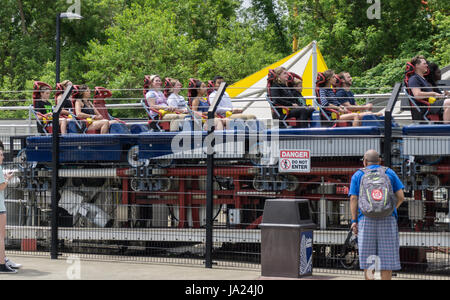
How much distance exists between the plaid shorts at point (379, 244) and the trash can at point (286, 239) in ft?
4.22

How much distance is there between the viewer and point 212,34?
42250mm

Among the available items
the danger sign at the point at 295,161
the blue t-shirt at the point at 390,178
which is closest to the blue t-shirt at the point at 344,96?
the danger sign at the point at 295,161

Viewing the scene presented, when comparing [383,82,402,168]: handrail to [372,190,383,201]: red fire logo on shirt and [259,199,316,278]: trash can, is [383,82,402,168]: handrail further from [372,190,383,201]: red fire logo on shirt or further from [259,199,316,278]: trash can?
[372,190,383,201]: red fire logo on shirt

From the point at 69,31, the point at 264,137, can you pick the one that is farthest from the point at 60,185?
the point at 69,31

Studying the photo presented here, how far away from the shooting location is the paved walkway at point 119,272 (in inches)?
422

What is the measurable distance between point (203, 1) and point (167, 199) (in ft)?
99.1

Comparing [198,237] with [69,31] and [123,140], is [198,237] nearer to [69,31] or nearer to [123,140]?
[123,140]

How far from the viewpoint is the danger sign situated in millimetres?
11867

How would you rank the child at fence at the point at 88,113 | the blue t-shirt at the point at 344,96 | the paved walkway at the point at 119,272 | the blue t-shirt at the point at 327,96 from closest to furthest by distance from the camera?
1. the paved walkway at the point at 119,272
2. the blue t-shirt at the point at 327,96
3. the blue t-shirt at the point at 344,96
4. the child at fence at the point at 88,113

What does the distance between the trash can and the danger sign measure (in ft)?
4.99

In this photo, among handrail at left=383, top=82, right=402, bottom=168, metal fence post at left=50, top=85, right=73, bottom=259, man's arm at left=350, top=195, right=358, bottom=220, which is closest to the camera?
man's arm at left=350, top=195, right=358, bottom=220

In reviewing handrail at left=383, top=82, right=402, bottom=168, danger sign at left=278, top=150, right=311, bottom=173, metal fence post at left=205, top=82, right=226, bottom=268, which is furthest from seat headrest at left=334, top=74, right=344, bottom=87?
handrail at left=383, top=82, right=402, bottom=168

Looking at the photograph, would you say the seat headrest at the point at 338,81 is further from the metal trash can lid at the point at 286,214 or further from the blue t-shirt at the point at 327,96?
the metal trash can lid at the point at 286,214
